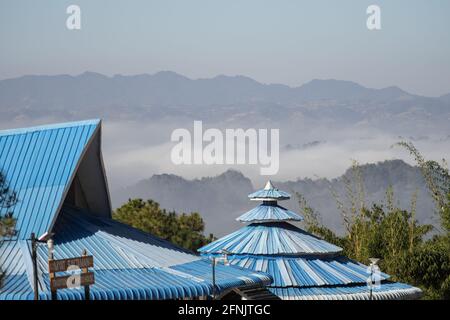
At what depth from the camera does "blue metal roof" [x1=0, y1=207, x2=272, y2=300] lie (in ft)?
97.3

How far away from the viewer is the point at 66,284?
27859mm

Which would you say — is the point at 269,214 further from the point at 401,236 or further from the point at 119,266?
the point at 401,236

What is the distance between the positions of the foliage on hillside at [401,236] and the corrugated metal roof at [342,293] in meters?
7.69

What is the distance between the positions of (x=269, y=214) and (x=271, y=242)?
163cm

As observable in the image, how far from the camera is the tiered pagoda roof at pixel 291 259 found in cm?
3925

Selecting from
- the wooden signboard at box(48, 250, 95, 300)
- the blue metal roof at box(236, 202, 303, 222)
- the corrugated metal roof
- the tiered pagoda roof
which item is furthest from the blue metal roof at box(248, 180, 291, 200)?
the wooden signboard at box(48, 250, 95, 300)

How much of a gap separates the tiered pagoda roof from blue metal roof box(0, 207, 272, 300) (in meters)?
4.20

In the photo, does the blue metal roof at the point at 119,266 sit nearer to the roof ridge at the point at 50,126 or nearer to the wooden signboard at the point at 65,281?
the wooden signboard at the point at 65,281

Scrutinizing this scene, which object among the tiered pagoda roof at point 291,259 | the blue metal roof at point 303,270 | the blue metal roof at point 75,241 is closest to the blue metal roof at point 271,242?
the tiered pagoda roof at point 291,259

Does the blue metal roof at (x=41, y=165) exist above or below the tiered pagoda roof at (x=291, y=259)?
above

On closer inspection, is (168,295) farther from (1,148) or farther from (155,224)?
(155,224)

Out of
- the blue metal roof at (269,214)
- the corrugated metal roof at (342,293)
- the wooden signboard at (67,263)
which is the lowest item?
the corrugated metal roof at (342,293)

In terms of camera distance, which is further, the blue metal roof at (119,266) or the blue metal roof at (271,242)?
the blue metal roof at (271,242)

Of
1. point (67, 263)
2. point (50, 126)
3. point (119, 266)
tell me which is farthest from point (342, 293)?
point (67, 263)
